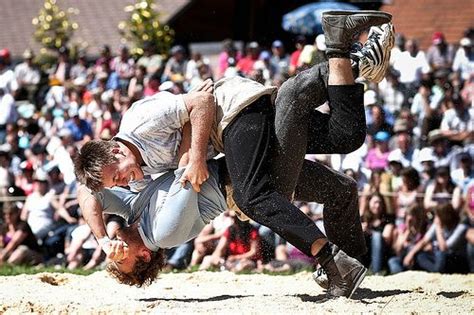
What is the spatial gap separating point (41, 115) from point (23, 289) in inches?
350

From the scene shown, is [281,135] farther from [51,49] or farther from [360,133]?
[51,49]

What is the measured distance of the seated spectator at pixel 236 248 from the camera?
29.4 feet

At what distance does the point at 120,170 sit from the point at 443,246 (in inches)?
172

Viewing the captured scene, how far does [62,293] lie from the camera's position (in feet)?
Answer: 20.2

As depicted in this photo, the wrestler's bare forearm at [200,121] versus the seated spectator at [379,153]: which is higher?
the wrestler's bare forearm at [200,121]

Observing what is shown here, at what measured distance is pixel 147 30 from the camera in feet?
54.2

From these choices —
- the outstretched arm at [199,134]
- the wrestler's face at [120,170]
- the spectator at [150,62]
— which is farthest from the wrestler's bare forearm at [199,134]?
the spectator at [150,62]

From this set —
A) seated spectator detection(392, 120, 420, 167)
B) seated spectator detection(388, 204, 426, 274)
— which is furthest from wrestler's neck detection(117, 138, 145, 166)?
seated spectator detection(392, 120, 420, 167)

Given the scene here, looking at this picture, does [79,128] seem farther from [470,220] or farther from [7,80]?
[470,220]

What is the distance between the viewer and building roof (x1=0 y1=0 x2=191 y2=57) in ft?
66.9

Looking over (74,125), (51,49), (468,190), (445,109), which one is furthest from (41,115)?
(468,190)

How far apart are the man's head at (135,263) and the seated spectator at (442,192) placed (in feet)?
13.7

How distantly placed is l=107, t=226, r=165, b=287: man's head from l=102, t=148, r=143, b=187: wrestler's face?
0.34m

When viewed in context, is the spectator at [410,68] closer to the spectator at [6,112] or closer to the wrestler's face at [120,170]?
the spectator at [6,112]
